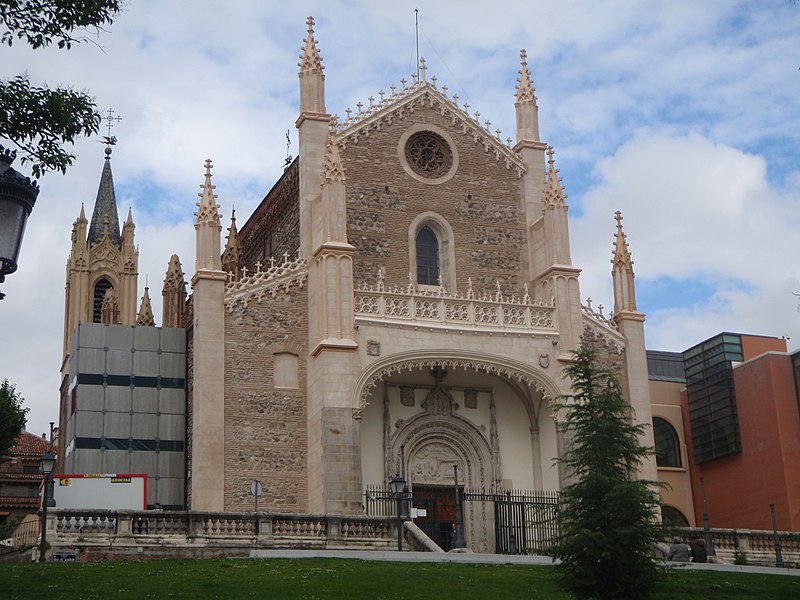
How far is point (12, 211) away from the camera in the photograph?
10328 millimetres

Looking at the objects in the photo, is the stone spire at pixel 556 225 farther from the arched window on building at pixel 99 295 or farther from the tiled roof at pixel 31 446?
the tiled roof at pixel 31 446

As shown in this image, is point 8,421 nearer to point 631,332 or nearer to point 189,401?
point 189,401

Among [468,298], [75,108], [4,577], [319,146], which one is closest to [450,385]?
[468,298]

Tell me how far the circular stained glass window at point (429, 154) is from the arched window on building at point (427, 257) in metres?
2.01

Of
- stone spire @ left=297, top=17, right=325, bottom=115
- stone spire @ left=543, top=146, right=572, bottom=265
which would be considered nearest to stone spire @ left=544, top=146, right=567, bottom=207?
stone spire @ left=543, top=146, right=572, bottom=265

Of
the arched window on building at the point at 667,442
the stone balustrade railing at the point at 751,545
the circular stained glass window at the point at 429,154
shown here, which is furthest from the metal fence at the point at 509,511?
the arched window on building at the point at 667,442

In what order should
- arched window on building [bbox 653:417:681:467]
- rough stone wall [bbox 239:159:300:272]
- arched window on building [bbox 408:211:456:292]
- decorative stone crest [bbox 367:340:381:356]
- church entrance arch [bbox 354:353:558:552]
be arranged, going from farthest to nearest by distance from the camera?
arched window on building [bbox 653:417:681:467], rough stone wall [bbox 239:159:300:272], arched window on building [bbox 408:211:456:292], church entrance arch [bbox 354:353:558:552], decorative stone crest [bbox 367:340:381:356]

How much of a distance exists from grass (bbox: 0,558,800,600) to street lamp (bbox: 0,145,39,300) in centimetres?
1158

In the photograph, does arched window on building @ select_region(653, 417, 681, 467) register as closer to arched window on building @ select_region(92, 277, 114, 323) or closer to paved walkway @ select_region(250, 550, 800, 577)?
paved walkway @ select_region(250, 550, 800, 577)

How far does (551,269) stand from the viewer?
4125 cm

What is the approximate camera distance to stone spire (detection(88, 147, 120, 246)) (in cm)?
5791

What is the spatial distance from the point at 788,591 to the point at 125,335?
76.5ft

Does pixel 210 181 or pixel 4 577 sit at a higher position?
pixel 210 181

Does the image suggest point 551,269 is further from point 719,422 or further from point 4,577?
point 4,577
